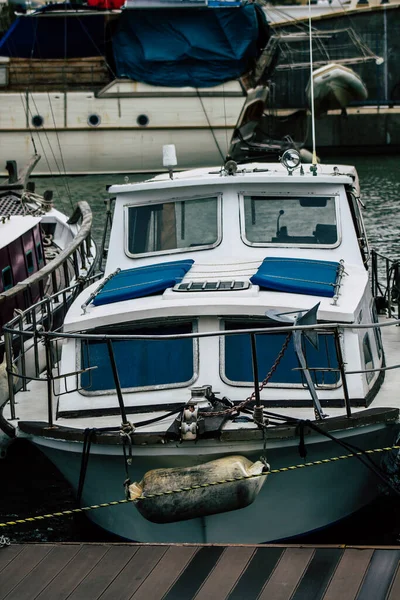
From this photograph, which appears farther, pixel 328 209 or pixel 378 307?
pixel 378 307

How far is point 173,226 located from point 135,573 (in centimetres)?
503

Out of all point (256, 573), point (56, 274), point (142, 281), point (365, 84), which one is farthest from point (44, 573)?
point (365, 84)

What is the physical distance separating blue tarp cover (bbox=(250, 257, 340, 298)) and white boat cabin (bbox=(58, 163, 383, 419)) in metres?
0.01

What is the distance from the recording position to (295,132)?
43.8 meters

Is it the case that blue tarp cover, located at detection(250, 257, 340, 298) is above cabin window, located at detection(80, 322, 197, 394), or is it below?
above

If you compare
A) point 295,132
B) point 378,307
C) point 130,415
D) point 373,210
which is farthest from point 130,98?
point 130,415

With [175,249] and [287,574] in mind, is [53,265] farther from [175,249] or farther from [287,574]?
[287,574]

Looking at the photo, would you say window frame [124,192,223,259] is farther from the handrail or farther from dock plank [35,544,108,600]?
dock plank [35,544,108,600]

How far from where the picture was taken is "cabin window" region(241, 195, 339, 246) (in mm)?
11969

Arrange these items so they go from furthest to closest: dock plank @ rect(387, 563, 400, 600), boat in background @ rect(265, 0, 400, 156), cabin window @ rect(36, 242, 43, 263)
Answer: boat in background @ rect(265, 0, 400, 156), cabin window @ rect(36, 242, 43, 263), dock plank @ rect(387, 563, 400, 600)

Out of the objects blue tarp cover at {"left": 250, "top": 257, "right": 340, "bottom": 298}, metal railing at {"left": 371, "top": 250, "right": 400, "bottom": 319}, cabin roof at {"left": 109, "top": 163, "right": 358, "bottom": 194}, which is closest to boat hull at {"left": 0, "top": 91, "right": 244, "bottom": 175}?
metal railing at {"left": 371, "top": 250, "right": 400, "bottom": 319}

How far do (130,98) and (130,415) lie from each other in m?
32.8

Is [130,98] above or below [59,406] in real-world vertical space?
above

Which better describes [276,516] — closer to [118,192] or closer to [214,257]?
[214,257]
